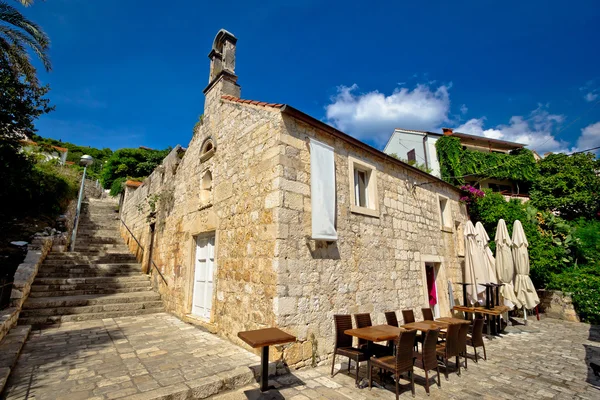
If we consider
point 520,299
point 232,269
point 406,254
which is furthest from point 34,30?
point 520,299

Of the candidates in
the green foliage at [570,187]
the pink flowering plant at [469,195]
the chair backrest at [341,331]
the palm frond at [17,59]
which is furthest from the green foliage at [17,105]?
the green foliage at [570,187]

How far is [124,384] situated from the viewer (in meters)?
3.55

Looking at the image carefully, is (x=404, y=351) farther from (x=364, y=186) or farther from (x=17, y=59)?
(x=17, y=59)

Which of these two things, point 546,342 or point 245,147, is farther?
point 546,342

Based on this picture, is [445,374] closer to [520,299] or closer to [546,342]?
[546,342]

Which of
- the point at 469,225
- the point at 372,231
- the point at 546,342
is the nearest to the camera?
the point at 372,231

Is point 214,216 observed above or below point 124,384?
above

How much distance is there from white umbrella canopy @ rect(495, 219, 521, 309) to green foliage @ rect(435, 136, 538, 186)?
9887 mm

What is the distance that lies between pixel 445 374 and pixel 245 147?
5.44 metres

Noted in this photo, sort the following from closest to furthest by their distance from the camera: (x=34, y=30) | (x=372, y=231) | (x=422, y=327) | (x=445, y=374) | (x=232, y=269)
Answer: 1. (x=445, y=374)
2. (x=422, y=327)
3. (x=232, y=269)
4. (x=372, y=231)
5. (x=34, y=30)

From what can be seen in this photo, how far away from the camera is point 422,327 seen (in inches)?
210

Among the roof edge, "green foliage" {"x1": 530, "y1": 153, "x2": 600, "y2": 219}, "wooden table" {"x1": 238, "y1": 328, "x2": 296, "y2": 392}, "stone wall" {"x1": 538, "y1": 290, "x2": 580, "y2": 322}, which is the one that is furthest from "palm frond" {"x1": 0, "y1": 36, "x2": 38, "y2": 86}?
"green foliage" {"x1": 530, "y1": 153, "x2": 600, "y2": 219}

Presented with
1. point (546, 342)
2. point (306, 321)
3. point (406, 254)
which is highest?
point (406, 254)

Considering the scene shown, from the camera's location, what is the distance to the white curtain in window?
5.12 meters
